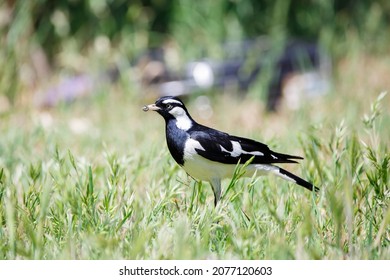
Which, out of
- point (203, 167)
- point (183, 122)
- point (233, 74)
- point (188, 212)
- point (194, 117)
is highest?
point (233, 74)

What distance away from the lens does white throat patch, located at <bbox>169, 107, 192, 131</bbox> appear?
262 cm

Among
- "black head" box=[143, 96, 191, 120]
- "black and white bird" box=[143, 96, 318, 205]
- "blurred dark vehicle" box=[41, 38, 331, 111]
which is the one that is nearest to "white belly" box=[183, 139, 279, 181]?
"black and white bird" box=[143, 96, 318, 205]

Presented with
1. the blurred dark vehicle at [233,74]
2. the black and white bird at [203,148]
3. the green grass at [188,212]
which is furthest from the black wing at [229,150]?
the blurred dark vehicle at [233,74]

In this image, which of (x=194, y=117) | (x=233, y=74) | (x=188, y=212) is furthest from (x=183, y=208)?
(x=233, y=74)

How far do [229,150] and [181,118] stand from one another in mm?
214

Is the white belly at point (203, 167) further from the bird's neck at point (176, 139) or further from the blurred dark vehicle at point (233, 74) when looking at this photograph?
the blurred dark vehicle at point (233, 74)

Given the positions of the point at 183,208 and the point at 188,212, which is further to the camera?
the point at 183,208

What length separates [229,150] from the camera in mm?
2631

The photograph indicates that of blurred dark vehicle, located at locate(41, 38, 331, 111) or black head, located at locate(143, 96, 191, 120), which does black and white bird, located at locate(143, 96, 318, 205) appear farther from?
blurred dark vehicle, located at locate(41, 38, 331, 111)

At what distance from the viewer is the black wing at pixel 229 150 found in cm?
261

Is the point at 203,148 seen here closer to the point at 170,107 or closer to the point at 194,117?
the point at 170,107

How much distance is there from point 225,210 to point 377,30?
527 centimetres

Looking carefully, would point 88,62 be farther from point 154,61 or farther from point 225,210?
point 225,210

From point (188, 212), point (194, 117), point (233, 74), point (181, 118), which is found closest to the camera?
point (188, 212)
